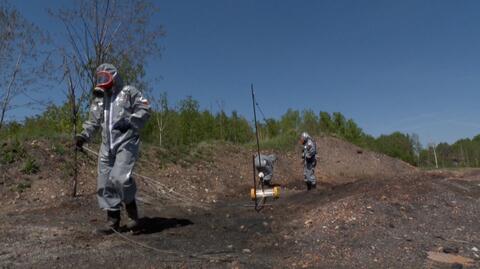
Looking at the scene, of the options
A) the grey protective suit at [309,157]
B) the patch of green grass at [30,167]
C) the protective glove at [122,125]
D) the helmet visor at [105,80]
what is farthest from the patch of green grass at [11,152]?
the grey protective suit at [309,157]

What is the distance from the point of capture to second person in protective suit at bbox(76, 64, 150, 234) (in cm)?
516

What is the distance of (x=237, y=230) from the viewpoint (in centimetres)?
563

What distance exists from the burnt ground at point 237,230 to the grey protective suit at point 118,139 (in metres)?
0.47

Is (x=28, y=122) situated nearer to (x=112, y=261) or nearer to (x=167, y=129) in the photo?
(x=167, y=129)

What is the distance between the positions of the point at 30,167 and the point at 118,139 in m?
4.97

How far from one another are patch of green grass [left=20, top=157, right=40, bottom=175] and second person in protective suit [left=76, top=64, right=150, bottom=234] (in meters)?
4.64

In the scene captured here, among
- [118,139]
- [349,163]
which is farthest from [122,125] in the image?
[349,163]

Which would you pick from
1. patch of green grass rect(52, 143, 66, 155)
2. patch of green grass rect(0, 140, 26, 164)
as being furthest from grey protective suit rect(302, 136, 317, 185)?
patch of green grass rect(0, 140, 26, 164)

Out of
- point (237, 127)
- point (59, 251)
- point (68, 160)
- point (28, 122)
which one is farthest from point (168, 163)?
point (237, 127)

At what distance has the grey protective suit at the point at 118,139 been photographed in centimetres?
514

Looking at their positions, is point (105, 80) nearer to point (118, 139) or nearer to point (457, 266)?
point (118, 139)

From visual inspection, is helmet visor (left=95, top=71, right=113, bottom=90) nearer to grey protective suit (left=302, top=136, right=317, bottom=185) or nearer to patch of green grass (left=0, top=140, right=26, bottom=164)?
patch of green grass (left=0, top=140, right=26, bottom=164)

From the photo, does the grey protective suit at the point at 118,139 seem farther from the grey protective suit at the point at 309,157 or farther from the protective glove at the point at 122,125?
the grey protective suit at the point at 309,157

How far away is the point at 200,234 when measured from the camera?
5277 millimetres
